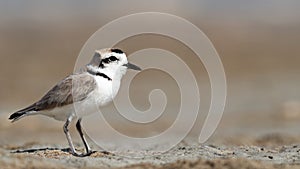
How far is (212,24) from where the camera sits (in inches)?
1877

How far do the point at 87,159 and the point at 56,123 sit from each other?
10019 mm

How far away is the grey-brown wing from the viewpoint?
8.77 meters

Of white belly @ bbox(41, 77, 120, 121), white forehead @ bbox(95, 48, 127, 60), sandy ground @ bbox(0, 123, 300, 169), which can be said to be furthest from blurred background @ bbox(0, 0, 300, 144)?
white forehead @ bbox(95, 48, 127, 60)

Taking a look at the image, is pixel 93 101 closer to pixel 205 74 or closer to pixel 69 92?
pixel 69 92

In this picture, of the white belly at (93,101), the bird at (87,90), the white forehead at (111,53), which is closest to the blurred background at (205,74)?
the bird at (87,90)

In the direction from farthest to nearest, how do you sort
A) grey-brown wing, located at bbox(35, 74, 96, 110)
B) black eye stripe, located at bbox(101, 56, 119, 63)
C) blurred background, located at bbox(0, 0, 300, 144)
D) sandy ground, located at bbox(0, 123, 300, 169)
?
blurred background, located at bbox(0, 0, 300, 144)
black eye stripe, located at bbox(101, 56, 119, 63)
grey-brown wing, located at bbox(35, 74, 96, 110)
sandy ground, located at bbox(0, 123, 300, 169)

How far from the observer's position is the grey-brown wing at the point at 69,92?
345 inches

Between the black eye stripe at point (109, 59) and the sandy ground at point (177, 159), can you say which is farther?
the black eye stripe at point (109, 59)

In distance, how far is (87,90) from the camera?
8.74 metres

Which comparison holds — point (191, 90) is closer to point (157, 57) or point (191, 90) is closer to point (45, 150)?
point (157, 57)

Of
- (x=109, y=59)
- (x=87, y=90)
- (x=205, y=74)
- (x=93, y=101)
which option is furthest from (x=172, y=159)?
(x=205, y=74)

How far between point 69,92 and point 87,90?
0.89 feet

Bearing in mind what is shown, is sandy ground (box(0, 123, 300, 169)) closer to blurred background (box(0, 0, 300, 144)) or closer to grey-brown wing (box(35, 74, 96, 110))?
grey-brown wing (box(35, 74, 96, 110))

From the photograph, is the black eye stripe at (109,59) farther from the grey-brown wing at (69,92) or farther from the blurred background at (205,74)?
the blurred background at (205,74)
